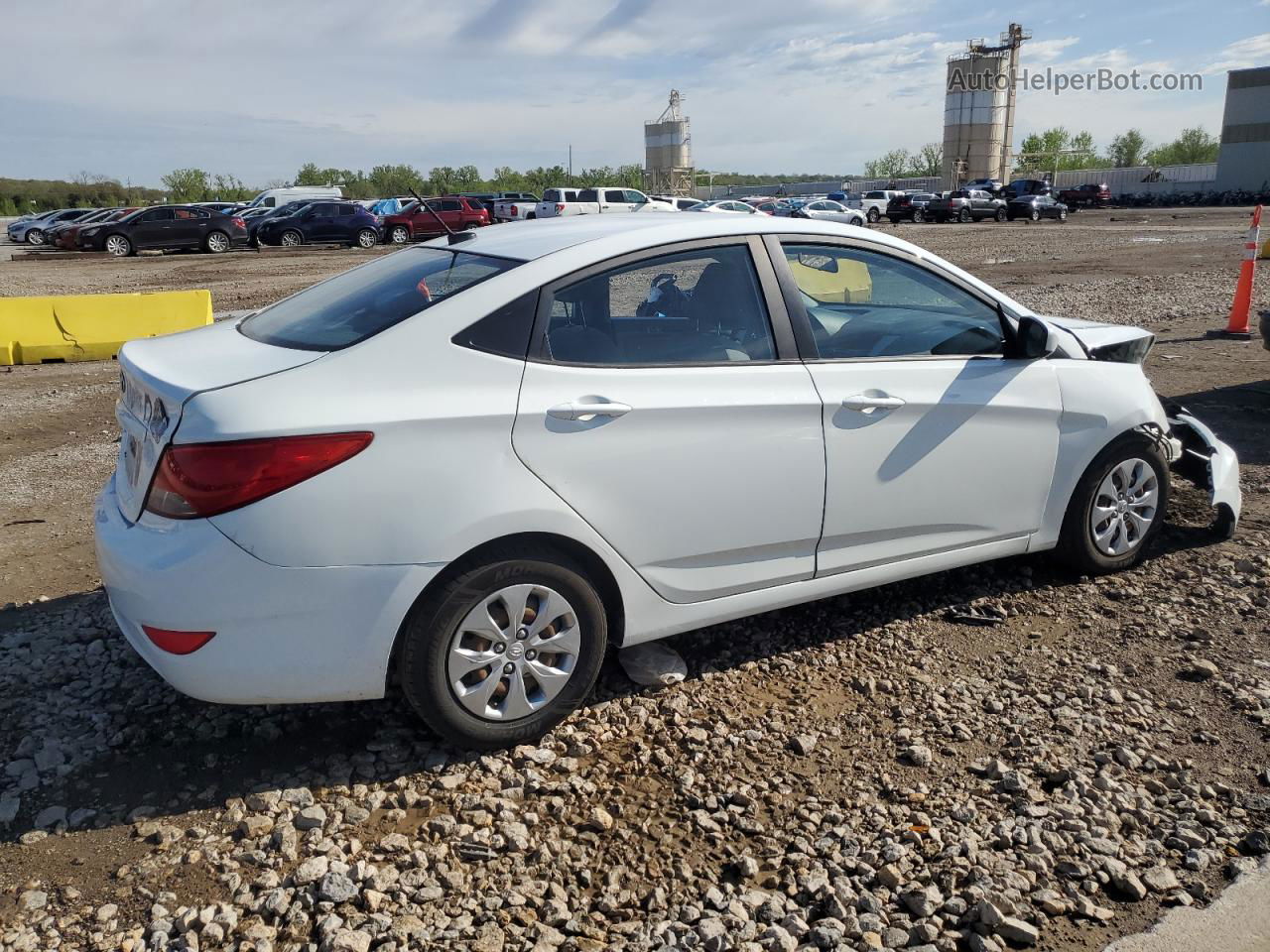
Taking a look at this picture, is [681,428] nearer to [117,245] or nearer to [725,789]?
[725,789]

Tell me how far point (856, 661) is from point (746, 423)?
3.70ft

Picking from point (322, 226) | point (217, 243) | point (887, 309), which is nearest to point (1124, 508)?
point (887, 309)

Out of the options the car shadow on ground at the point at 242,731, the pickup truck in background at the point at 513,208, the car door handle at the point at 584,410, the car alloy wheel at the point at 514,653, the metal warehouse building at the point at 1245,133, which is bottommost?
the car shadow on ground at the point at 242,731

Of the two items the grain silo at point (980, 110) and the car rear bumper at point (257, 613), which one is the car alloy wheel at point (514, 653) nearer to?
the car rear bumper at point (257, 613)

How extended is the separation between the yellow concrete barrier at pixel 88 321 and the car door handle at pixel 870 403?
9173mm

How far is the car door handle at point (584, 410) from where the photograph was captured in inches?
126

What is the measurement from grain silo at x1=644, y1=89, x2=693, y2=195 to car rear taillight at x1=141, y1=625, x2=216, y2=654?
290 feet

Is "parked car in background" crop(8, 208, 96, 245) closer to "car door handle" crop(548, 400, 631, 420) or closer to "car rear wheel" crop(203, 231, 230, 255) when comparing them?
"car rear wheel" crop(203, 231, 230, 255)

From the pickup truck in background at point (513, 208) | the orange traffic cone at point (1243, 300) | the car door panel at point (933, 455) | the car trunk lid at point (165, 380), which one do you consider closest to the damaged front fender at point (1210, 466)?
the car door panel at point (933, 455)

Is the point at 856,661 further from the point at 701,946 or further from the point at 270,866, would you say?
the point at 270,866

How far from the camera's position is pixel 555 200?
40.5 meters

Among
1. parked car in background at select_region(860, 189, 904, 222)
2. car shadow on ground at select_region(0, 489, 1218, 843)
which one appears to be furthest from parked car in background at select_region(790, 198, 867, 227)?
car shadow on ground at select_region(0, 489, 1218, 843)

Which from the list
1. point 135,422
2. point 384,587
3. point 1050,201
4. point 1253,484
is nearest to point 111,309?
point 135,422

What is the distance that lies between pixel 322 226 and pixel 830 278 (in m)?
32.2
